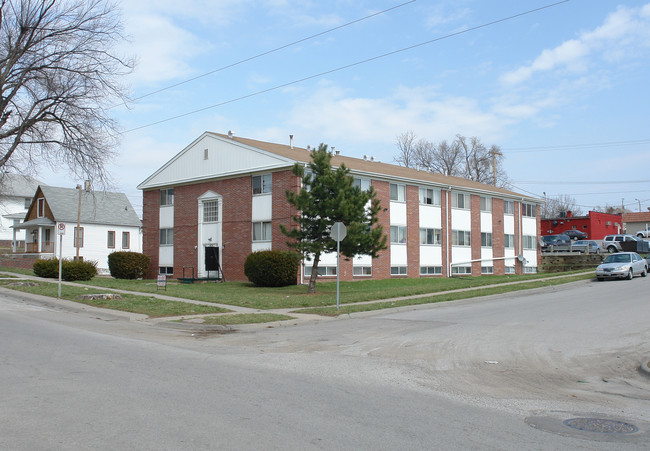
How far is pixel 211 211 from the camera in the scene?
3509 centimetres

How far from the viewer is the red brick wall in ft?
140

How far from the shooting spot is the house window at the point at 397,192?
35.1 metres

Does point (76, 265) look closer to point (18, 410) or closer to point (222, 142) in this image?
point (222, 142)

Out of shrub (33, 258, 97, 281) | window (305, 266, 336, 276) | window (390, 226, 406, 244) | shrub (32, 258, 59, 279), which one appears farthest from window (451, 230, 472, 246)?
shrub (32, 258, 59, 279)

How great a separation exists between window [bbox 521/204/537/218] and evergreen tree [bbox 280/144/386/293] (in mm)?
25405

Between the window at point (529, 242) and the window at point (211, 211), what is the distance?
24.9 m

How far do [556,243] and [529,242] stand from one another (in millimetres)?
8606

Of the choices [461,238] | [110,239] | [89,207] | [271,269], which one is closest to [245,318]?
[271,269]

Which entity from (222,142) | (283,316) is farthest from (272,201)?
(283,316)

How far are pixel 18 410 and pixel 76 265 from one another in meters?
25.5

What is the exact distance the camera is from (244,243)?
32594mm

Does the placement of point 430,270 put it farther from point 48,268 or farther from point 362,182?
point 48,268

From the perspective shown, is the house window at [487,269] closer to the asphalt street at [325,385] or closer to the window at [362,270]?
the window at [362,270]

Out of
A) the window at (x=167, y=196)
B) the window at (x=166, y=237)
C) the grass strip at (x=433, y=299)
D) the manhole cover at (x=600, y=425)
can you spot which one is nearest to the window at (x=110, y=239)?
the window at (x=167, y=196)
